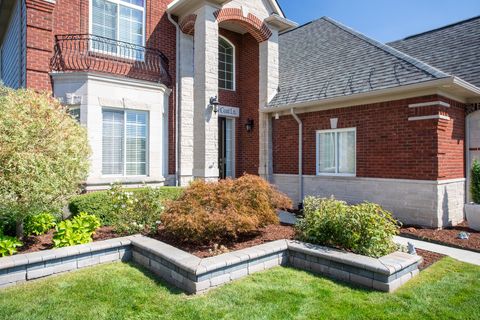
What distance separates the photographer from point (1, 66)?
14367 mm

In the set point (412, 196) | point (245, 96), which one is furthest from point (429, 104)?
point (245, 96)

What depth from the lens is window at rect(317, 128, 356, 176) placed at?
9.45 meters

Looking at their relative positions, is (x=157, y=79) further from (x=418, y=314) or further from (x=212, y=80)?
(x=418, y=314)

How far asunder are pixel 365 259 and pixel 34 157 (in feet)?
17.3

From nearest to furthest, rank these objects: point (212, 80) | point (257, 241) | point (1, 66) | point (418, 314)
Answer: point (418, 314) < point (257, 241) < point (212, 80) < point (1, 66)

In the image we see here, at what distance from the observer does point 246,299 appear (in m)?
4.07

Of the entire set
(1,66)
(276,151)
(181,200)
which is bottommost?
(181,200)

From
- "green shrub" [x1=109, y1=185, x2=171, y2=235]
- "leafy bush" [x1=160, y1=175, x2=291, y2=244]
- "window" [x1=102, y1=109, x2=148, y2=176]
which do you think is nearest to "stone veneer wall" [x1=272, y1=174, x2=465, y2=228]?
"leafy bush" [x1=160, y1=175, x2=291, y2=244]

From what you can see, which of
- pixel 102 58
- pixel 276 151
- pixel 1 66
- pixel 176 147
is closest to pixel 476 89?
pixel 276 151

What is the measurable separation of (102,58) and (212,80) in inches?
130

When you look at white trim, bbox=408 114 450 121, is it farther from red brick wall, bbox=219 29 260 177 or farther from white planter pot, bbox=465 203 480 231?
red brick wall, bbox=219 29 260 177

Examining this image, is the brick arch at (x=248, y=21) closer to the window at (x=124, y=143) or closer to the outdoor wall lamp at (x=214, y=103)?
the outdoor wall lamp at (x=214, y=103)

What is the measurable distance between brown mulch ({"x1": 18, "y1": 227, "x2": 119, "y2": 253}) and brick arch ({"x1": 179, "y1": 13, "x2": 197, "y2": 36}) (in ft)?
24.1

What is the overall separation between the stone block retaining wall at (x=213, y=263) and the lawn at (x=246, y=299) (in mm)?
163
